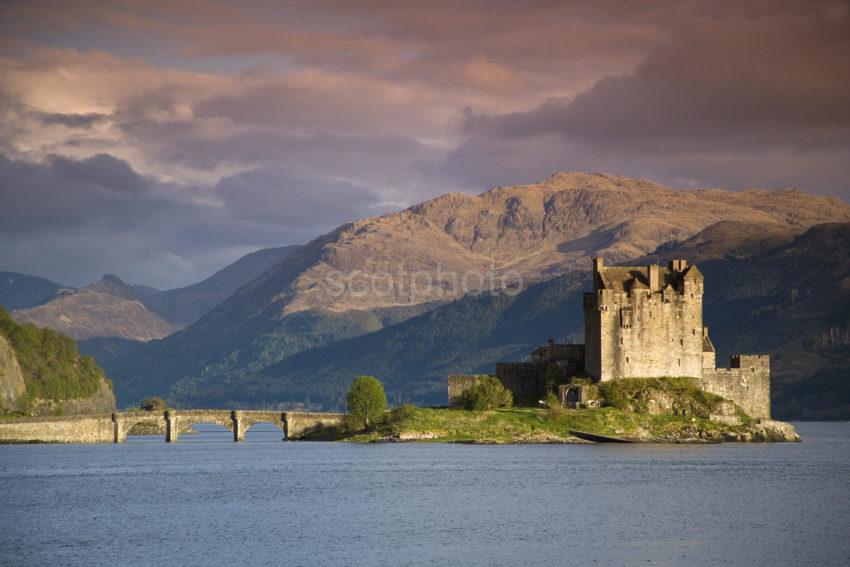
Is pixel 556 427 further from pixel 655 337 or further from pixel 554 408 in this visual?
pixel 655 337

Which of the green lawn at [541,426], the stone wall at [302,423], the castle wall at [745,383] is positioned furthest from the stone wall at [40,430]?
the castle wall at [745,383]

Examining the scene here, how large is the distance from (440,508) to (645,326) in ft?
213

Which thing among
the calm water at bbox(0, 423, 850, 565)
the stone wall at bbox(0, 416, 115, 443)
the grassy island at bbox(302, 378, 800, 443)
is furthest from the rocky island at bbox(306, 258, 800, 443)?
the stone wall at bbox(0, 416, 115, 443)

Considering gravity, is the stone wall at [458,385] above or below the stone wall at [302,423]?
above

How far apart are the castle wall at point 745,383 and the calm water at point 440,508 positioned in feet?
32.3

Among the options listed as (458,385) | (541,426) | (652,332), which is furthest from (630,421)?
(458,385)

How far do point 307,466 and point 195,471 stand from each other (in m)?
11.1

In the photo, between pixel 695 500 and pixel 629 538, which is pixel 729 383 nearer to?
pixel 695 500

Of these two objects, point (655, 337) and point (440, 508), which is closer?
point (440, 508)

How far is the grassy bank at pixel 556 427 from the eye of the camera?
161 m

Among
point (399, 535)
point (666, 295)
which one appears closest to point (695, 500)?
point (399, 535)

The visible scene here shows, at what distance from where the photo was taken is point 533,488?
115250mm

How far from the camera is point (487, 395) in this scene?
6629 inches

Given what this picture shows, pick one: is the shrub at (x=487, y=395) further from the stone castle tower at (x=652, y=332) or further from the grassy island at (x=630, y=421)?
the stone castle tower at (x=652, y=332)
